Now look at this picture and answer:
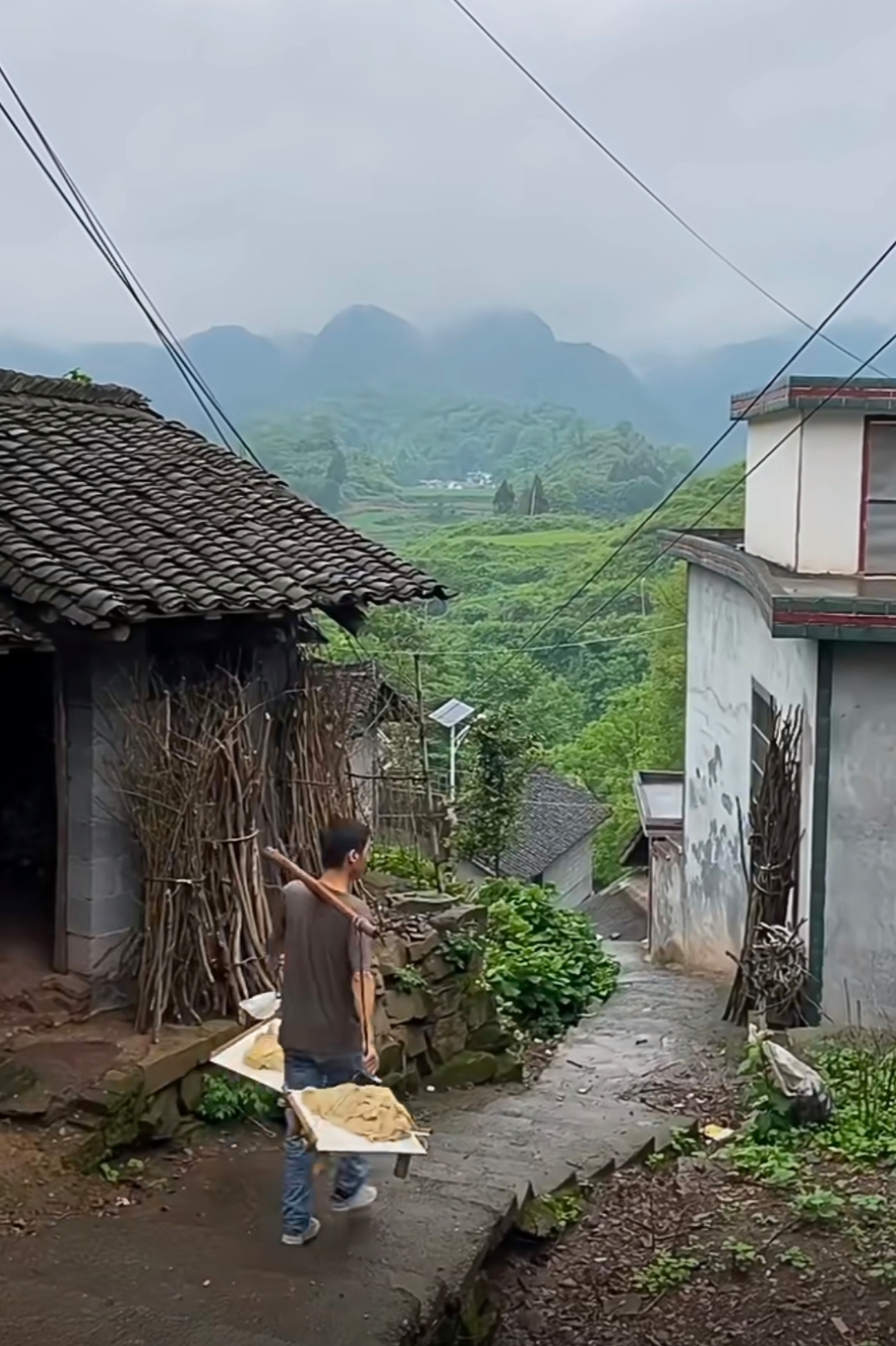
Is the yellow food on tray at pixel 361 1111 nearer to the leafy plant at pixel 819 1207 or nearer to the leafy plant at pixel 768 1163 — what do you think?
the leafy plant at pixel 819 1207

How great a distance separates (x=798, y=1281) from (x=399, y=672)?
7240mm

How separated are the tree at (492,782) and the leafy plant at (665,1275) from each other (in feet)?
47.2

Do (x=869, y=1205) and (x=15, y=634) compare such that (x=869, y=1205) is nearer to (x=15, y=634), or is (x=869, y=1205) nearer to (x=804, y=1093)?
(x=804, y=1093)

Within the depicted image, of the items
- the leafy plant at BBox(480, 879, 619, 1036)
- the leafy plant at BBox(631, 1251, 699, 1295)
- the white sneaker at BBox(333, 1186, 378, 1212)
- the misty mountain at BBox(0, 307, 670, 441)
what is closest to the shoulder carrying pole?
the white sneaker at BBox(333, 1186, 378, 1212)

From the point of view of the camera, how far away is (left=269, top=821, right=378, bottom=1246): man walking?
5.36m

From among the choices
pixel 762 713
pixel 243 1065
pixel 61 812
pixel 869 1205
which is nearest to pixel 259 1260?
pixel 243 1065

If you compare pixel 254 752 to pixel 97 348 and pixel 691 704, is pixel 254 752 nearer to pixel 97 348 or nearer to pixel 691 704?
pixel 691 704

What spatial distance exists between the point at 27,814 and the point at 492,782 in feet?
42.1

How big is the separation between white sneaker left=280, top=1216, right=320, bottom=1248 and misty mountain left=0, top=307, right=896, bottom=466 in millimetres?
103276

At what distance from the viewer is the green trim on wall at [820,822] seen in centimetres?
1092

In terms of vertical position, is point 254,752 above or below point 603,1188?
above

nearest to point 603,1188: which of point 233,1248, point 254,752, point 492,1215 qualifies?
point 492,1215

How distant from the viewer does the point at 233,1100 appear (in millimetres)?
6848

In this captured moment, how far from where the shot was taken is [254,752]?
26.4ft
